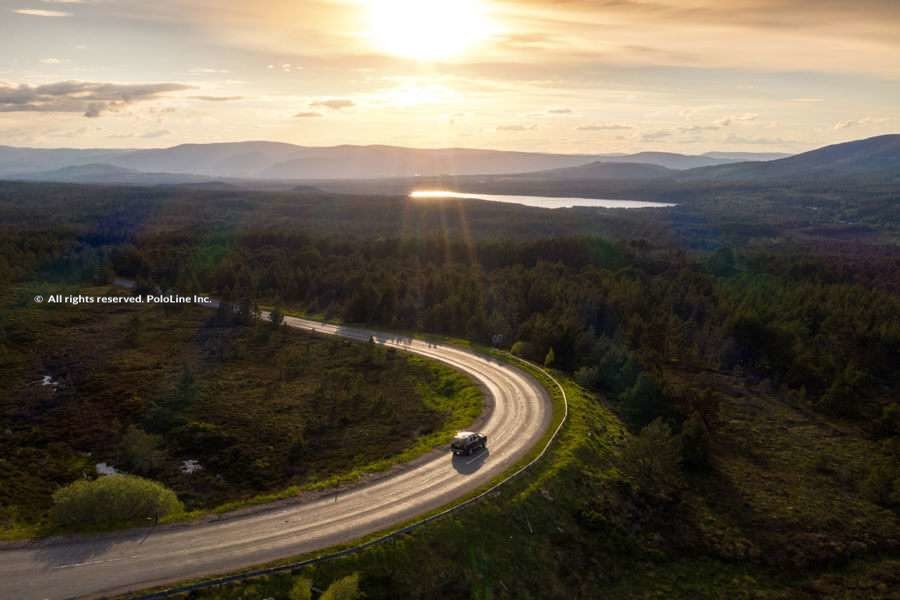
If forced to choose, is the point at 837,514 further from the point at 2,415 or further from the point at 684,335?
the point at 2,415

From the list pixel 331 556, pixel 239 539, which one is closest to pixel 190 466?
pixel 239 539

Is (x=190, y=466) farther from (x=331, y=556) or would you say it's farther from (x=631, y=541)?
(x=631, y=541)

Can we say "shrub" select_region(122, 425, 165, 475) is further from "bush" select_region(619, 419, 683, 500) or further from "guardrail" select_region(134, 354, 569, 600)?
"bush" select_region(619, 419, 683, 500)

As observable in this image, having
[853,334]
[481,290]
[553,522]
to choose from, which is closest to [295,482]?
[553,522]

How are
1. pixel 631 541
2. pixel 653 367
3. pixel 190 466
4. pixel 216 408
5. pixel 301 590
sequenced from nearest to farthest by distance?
1. pixel 301 590
2. pixel 631 541
3. pixel 190 466
4. pixel 216 408
5. pixel 653 367

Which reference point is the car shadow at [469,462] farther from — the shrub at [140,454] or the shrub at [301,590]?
the shrub at [140,454]

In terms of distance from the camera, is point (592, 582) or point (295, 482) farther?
point (295, 482)
